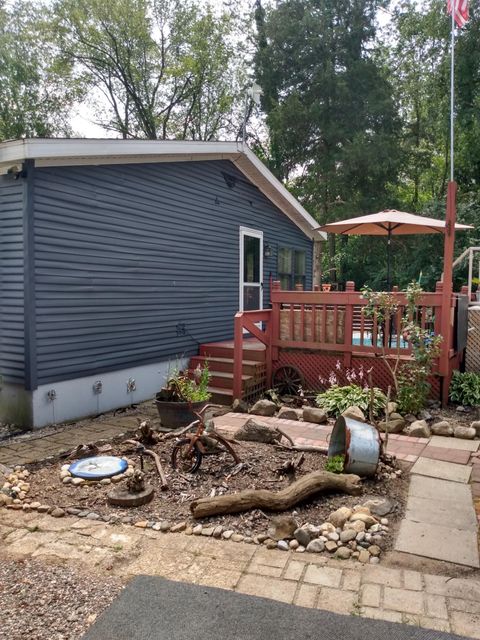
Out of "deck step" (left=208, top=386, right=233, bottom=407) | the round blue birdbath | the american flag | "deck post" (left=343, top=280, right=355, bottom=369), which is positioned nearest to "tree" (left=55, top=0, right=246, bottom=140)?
the american flag

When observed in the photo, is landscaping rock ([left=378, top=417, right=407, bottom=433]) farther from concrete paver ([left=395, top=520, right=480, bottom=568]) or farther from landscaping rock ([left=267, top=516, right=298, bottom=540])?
landscaping rock ([left=267, top=516, right=298, bottom=540])

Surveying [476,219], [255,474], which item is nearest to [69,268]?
[255,474]

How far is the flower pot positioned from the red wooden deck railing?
1.28 metres

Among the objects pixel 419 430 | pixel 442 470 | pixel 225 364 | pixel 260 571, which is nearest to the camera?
pixel 260 571

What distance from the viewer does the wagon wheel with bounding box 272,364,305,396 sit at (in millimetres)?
6782

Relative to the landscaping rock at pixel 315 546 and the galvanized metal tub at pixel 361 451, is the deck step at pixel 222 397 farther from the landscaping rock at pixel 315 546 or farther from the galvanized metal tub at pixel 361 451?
the landscaping rock at pixel 315 546

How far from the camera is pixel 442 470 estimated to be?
155 inches

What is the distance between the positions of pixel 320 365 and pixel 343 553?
4211 millimetres

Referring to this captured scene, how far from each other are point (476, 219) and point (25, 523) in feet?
49.2

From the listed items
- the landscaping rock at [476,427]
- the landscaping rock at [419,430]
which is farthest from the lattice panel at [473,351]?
the landscaping rock at [419,430]

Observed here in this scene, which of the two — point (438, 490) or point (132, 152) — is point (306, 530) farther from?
point (132, 152)

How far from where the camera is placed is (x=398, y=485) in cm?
358

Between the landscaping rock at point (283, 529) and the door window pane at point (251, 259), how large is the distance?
22.0ft

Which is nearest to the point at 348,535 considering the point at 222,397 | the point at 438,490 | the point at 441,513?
the point at 441,513
